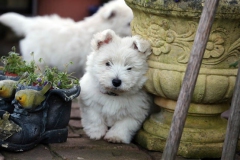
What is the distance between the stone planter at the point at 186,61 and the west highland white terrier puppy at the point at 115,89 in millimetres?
105

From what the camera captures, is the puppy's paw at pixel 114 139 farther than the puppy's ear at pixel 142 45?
Yes

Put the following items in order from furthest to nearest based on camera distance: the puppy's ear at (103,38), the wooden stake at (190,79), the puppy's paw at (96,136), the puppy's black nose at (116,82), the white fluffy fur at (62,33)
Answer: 1. the white fluffy fur at (62,33)
2. the puppy's paw at (96,136)
3. the puppy's ear at (103,38)
4. the puppy's black nose at (116,82)
5. the wooden stake at (190,79)

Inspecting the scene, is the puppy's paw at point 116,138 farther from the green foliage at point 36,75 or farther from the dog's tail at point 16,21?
the dog's tail at point 16,21

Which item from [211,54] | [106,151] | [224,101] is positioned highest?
[211,54]

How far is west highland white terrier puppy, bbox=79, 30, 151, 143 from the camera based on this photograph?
3.81 metres

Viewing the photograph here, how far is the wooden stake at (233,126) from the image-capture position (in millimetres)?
3010

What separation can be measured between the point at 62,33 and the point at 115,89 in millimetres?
2528

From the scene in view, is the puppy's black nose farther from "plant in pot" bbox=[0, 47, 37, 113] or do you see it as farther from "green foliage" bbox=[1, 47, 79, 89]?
"plant in pot" bbox=[0, 47, 37, 113]

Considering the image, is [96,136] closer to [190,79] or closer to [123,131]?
[123,131]

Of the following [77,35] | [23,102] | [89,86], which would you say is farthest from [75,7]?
[23,102]

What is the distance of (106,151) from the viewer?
3816mm

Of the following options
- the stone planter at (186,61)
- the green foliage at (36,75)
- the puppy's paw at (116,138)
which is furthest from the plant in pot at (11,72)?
the stone planter at (186,61)

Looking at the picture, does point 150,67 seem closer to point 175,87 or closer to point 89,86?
point 175,87

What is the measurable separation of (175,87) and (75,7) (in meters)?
5.24
